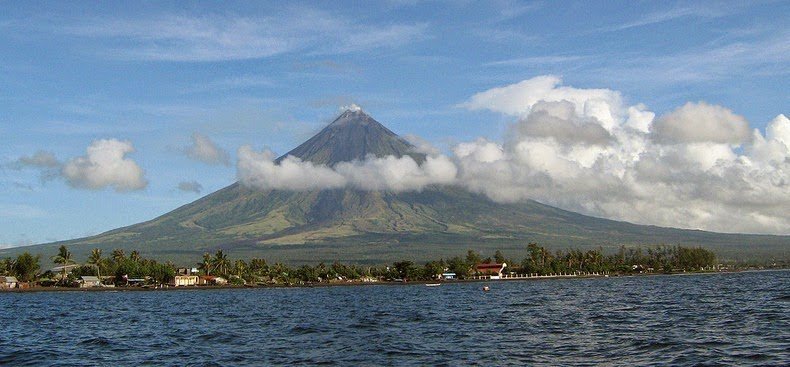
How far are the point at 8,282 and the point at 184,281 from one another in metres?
37.1

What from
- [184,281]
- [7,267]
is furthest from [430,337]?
[7,267]

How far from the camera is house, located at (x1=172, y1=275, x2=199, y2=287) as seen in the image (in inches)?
7351

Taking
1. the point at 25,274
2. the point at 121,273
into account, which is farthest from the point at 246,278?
the point at 25,274

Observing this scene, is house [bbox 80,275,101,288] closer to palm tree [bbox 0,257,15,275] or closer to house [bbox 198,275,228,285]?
palm tree [bbox 0,257,15,275]

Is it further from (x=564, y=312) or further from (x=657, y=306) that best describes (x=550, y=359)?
(x=657, y=306)

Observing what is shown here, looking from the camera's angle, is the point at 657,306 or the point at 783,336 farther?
the point at 657,306

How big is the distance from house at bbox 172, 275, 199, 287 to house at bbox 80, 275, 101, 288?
16.8 meters

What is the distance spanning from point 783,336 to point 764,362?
966cm

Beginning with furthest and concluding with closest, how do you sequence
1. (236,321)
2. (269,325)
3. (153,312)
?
(153,312), (236,321), (269,325)

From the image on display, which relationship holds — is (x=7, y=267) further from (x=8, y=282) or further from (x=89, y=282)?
(x=89, y=282)

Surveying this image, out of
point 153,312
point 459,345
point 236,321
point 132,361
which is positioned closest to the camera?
point 132,361

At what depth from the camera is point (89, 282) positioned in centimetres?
17850

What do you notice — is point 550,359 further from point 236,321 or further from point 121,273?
point 121,273

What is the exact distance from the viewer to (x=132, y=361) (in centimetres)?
4022
